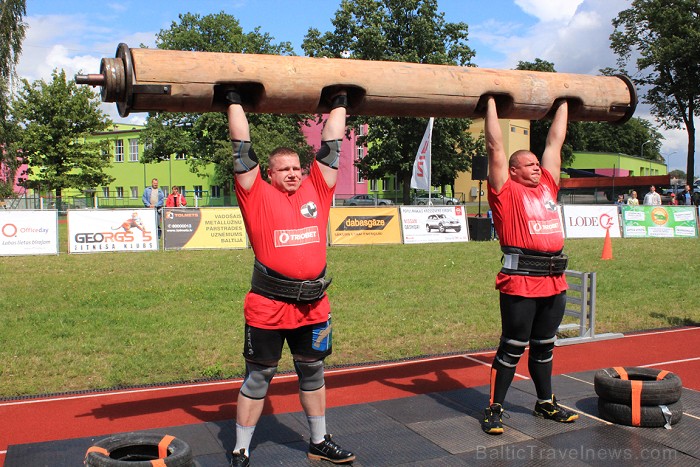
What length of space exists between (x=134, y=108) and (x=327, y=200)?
129cm

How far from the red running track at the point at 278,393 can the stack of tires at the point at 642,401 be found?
1.43 metres

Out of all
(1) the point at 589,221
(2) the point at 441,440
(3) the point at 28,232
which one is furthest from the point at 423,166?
(2) the point at 441,440

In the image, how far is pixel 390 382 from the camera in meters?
5.97

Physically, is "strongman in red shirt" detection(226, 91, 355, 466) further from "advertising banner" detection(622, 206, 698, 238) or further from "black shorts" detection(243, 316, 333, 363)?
"advertising banner" detection(622, 206, 698, 238)

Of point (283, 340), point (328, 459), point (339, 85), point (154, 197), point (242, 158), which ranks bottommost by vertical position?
point (328, 459)

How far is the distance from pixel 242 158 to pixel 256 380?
4.25 ft

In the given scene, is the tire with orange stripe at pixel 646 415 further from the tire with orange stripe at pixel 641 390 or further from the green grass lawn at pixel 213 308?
the green grass lawn at pixel 213 308

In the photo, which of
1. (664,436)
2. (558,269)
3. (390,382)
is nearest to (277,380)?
(390,382)

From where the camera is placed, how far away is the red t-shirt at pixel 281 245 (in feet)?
12.2

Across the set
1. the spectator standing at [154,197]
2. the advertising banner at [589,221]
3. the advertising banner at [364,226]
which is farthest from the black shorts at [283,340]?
the advertising banner at [589,221]

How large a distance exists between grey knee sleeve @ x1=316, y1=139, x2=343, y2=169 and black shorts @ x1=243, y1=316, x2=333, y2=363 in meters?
0.98

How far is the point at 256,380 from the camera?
3748mm

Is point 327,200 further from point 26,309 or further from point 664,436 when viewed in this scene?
point 26,309

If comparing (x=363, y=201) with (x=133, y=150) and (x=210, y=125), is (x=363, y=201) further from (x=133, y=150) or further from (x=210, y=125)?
(x=133, y=150)
